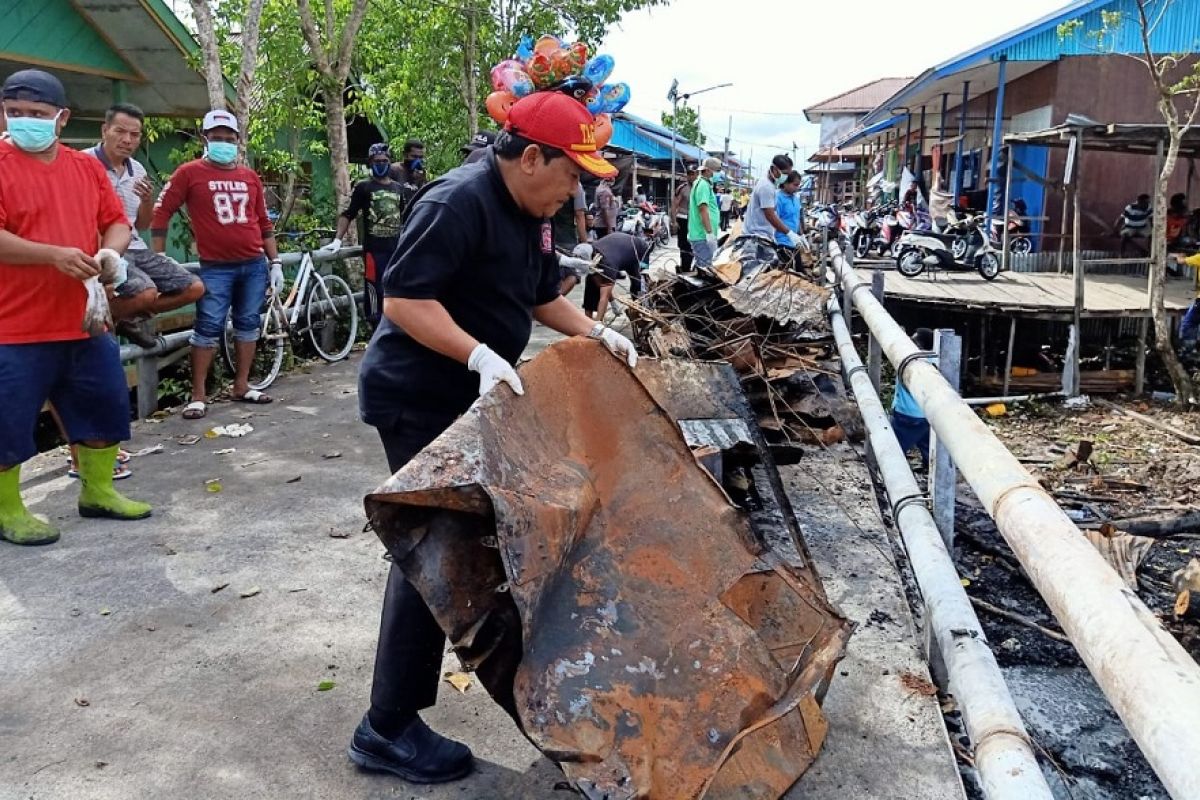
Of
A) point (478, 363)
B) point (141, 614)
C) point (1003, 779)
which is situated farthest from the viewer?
point (141, 614)

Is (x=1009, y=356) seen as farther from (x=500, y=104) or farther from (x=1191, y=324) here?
(x=500, y=104)

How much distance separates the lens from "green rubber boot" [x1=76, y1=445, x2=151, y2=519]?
4398 millimetres

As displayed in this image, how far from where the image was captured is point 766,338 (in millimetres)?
6340

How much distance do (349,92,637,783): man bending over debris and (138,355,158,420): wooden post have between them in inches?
172

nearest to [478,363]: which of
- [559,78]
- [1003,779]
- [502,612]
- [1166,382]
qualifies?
[502,612]

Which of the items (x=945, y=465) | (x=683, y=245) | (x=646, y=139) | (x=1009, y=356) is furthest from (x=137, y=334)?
(x=646, y=139)

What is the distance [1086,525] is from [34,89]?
6578 millimetres

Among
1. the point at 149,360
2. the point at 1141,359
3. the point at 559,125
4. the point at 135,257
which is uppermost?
the point at 559,125

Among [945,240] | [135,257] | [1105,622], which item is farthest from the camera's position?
[945,240]

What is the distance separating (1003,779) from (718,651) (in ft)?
2.23

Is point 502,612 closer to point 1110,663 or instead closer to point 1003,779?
point 1003,779

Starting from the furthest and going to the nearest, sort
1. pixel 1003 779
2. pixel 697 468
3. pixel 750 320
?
pixel 750 320
pixel 697 468
pixel 1003 779

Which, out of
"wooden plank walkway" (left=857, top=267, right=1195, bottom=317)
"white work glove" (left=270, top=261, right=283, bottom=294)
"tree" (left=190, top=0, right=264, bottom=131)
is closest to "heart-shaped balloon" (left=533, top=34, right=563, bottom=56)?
"white work glove" (left=270, top=261, right=283, bottom=294)

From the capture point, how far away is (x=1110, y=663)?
1370mm
